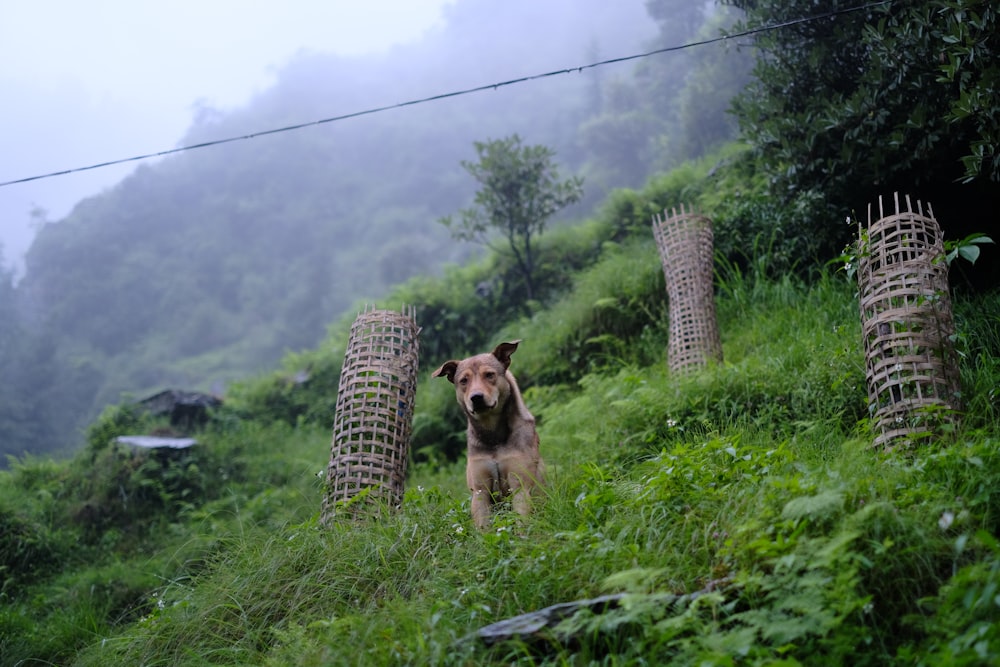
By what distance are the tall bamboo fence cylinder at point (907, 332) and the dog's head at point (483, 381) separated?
2210 millimetres

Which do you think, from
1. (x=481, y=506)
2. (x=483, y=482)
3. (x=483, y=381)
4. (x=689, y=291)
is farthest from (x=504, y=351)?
(x=689, y=291)

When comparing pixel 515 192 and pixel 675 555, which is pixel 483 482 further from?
pixel 515 192

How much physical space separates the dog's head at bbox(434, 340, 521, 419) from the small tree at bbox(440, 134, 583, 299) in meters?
7.94

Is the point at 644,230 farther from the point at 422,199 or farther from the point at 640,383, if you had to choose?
the point at 422,199

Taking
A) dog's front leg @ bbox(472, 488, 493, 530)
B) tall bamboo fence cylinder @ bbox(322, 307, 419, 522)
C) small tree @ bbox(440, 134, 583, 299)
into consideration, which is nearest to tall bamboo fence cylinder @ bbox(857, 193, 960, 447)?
dog's front leg @ bbox(472, 488, 493, 530)

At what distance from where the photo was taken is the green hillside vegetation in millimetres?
2898

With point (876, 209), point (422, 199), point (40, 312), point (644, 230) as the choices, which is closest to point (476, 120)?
point (422, 199)

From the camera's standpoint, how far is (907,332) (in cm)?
438

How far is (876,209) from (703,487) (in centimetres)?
491

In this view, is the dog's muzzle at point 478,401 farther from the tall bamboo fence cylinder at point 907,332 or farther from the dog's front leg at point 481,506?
the tall bamboo fence cylinder at point 907,332

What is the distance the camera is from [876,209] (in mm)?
7477

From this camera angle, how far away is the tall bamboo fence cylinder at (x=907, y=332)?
14.0ft

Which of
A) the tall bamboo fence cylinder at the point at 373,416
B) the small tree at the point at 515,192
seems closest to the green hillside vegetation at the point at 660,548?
the tall bamboo fence cylinder at the point at 373,416

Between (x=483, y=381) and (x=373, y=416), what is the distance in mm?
1171
